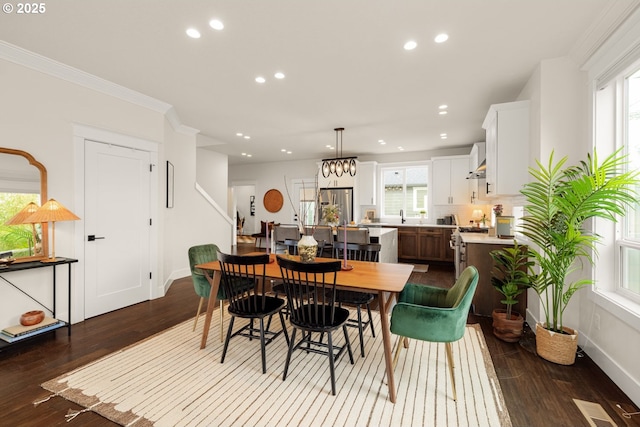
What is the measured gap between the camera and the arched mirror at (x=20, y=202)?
2793 millimetres

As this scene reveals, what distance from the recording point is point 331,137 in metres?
6.24

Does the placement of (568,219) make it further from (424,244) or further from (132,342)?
(424,244)

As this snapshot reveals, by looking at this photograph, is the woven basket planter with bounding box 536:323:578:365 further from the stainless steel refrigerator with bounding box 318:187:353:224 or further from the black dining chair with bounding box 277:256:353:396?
A: the stainless steel refrigerator with bounding box 318:187:353:224

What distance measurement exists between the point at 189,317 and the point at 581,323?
4.09 m

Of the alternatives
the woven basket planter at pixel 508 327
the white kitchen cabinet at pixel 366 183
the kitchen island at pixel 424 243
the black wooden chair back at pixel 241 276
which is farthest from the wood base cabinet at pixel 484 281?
the white kitchen cabinet at pixel 366 183

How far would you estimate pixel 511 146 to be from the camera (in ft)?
11.2

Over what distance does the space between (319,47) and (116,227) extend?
3270 mm

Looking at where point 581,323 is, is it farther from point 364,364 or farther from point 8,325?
point 8,325

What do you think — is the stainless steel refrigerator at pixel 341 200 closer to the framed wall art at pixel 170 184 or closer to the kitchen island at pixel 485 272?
the framed wall art at pixel 170 184

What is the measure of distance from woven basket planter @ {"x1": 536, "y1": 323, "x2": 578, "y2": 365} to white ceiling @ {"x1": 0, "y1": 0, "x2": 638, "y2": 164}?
2459 millimetres

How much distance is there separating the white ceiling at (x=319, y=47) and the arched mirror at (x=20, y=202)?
3.55 ft

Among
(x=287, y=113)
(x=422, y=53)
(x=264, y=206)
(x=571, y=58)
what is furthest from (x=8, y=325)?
(x=264, y=206)

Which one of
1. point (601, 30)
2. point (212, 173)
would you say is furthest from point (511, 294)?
point (212, 173)

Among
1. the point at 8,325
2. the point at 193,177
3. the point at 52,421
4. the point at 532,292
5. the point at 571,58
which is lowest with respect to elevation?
the point at 52,421
